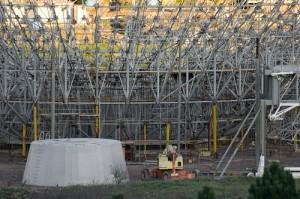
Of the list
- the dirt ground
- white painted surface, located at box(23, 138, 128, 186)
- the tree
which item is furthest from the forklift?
the tree

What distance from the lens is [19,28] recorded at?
118ft

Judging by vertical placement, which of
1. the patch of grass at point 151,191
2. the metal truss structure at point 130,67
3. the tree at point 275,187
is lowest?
the patch of grass at point 151,191

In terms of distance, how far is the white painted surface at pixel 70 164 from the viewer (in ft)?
90.3

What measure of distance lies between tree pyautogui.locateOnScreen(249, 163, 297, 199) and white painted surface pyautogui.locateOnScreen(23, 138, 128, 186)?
35.2 feet

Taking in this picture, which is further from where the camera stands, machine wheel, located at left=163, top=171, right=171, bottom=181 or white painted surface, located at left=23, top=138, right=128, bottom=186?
machine wheel, located at left=163, top=171, right=171, bottom=181

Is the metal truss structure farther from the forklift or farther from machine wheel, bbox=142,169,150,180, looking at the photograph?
machine wheel, bbox=142,169,150,180

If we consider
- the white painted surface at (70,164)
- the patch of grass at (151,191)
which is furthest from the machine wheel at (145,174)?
the patch of grass at (151,191)

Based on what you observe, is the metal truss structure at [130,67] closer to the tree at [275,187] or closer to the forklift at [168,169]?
the forklift at [168,169]

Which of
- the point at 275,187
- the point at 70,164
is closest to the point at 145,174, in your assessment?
the point at 70,164

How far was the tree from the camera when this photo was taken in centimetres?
1664

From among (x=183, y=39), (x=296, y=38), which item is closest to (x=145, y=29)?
(x=183, y=39)

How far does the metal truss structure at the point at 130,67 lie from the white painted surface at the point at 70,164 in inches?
257

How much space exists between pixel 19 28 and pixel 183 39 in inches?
268

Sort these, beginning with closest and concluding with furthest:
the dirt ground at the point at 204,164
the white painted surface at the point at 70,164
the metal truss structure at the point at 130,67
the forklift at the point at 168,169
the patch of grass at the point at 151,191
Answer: the patch of grass at the point at 151,191 → the white painted surface at the point at 70,164 → the forklift at the point at 168,169 → the dirt ground at the point at 204,164 → the metal truss structure at the point at 130,67
